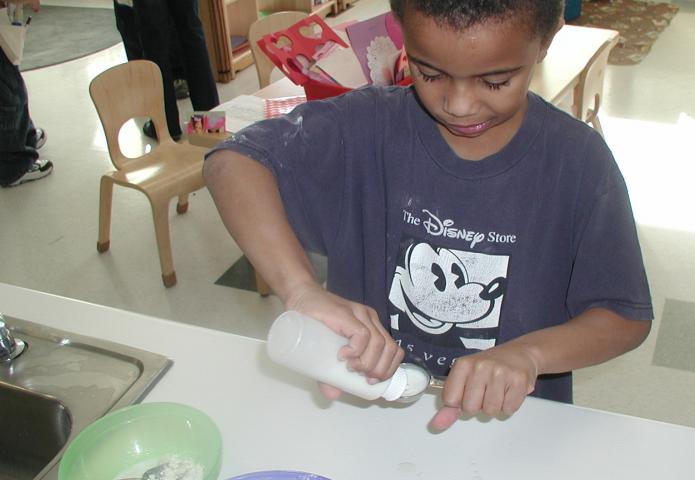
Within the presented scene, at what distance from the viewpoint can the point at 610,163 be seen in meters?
0.86

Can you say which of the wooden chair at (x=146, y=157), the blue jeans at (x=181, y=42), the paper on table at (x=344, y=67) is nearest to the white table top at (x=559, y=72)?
the wooden chair at (x=146, y=157)

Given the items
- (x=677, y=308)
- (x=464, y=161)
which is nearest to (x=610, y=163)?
(x=464, y=161)

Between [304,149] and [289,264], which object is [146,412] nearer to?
[289,264]

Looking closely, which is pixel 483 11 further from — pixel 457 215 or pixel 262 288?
pixel 262 288

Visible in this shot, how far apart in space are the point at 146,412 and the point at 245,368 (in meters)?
0.14

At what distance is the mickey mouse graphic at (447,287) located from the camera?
0.94 metres

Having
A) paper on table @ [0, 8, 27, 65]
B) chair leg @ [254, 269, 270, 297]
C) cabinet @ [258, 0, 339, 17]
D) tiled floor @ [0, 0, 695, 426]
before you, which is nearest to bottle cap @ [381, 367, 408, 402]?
tiled floor @ [0, 0, 695, 426]

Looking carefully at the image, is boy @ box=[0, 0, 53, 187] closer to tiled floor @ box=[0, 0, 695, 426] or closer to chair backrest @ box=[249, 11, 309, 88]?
tiled floor @ box=[0, 0, 695, 426]

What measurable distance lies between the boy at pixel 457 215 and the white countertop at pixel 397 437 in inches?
2.3

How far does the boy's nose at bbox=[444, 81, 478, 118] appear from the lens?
2.42ft

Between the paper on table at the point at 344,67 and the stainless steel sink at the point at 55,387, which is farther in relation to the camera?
the paper on table at the point at 344,67

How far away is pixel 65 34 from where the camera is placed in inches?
195

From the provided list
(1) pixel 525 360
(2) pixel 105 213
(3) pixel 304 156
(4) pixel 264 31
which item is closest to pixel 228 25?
(4) pixel 264 31

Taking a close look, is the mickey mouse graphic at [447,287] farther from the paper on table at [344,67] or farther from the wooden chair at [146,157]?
the wooden chair at [146,157]
